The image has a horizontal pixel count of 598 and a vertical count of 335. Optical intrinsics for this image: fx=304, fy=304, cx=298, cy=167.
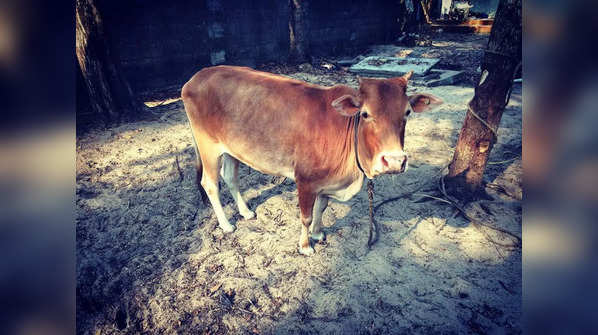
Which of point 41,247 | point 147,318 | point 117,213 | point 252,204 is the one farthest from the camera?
point 252,204

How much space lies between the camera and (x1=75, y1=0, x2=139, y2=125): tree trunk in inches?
217

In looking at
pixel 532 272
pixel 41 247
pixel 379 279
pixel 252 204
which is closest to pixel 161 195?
pixel 252 204

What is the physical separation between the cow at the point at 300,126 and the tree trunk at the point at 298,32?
8485mm

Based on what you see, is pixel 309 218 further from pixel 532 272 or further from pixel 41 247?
pixel 41 247

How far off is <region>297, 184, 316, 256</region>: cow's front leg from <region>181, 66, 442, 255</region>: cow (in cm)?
1

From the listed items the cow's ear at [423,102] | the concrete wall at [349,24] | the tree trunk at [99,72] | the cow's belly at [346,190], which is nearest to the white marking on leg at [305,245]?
the cow's belly at [346,190]

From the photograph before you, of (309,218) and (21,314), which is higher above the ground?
(21,314)

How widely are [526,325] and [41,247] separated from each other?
3.05 ft

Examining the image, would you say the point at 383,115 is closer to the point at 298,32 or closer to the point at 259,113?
the point at 259,113

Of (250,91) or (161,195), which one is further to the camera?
(161,195)

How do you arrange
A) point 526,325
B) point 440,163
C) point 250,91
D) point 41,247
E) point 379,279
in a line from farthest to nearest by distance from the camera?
point 440,163 < point 250,91 < point 379,279 < point 526,325 < point 41,247

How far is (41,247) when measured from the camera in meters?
0.48

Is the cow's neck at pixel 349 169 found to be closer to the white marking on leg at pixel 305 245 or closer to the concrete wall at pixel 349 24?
the white marking on leg at pixel 305 245

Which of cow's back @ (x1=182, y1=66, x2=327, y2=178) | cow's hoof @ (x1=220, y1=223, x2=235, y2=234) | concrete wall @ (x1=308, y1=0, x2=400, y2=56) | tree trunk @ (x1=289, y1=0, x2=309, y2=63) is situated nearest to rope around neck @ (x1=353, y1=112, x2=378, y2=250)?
cow's back @ (x1=182, y1=66, x2=327, y2=178)
